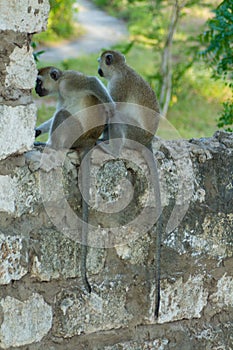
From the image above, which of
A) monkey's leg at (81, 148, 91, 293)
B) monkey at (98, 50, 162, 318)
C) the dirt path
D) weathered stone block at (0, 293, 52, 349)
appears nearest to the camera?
weathered stone block at (0, 293, 52, 349)

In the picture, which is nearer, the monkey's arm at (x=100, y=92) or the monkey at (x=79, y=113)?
the monkey at (x=79, y=113)

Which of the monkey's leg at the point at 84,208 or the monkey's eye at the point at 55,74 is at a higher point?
the monkey's eye at the point at 55,74

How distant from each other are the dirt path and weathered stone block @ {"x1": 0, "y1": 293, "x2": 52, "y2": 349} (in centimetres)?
910

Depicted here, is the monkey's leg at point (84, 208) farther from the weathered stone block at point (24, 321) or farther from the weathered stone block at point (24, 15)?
the weathered stone block at point (24, 15)

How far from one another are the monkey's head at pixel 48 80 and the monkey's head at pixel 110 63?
699 millimetres

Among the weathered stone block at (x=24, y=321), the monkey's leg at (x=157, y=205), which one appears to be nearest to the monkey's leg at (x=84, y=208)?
the weathered stone block at (x=24, y=321)

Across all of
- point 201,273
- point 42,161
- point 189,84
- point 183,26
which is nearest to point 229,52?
point 201,273

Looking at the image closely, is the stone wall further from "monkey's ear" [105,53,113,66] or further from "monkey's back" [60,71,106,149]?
"monkey's ear" [105,53,113,66]

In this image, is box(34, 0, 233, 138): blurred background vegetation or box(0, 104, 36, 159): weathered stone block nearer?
box(0, 104, 36, 159): weathered stone block

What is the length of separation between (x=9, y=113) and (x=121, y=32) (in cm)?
1395

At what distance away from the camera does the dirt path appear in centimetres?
1398

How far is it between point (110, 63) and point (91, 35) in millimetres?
12000

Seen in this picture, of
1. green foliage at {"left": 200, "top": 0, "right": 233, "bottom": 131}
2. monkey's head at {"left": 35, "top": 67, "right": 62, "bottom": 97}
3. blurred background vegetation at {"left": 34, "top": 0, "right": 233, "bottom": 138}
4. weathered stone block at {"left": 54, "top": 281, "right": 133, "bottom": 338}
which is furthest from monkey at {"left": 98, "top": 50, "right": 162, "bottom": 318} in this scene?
blurred background vegetation at {"left": 34, "top": 0, "right": 233, "bottom": 138}

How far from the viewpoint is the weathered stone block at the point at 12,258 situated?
336 cm
